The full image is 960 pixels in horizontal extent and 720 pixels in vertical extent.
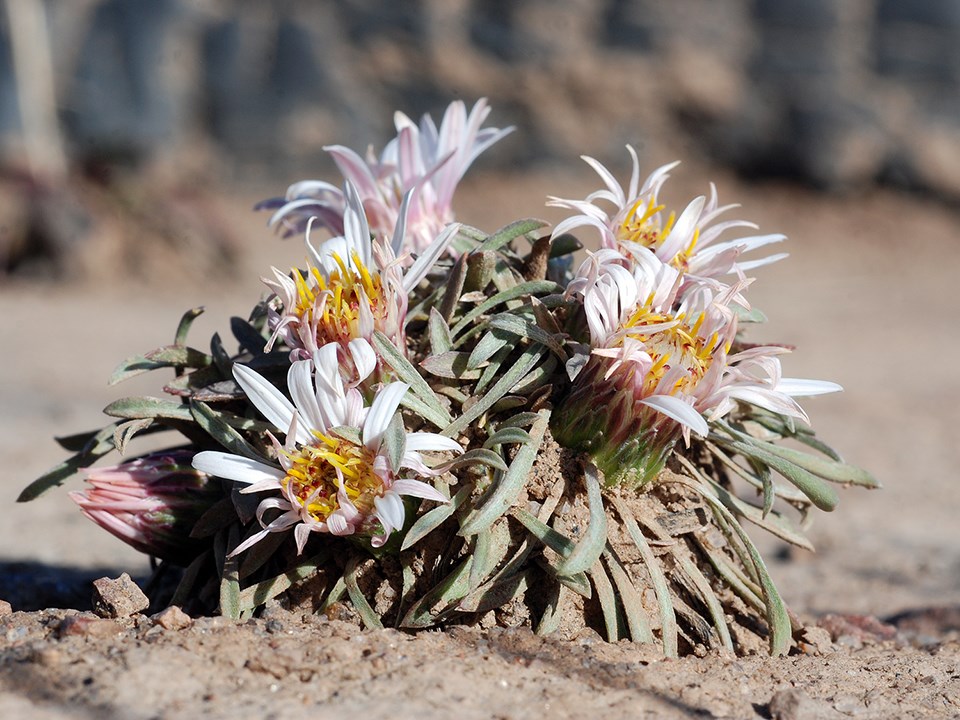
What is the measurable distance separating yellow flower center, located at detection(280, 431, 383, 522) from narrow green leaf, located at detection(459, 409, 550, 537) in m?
0.16

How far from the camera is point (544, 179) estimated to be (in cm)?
1348

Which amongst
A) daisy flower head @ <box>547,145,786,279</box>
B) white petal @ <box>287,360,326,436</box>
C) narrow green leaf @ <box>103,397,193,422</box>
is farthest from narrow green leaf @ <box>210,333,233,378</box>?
daisy flower head @ <box>547,145,786,279</box>

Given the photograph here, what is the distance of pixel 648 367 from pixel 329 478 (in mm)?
568

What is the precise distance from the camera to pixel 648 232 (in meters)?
2.16

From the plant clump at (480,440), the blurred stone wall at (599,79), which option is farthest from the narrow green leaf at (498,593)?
the blurred stone wall at (599,79)

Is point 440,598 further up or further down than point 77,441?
further down

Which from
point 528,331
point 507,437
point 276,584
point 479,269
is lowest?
point 276,584

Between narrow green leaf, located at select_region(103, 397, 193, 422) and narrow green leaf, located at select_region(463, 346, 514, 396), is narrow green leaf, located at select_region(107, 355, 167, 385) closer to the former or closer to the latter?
narrow green leaf, located at select_region(103, 397, 193, 422)

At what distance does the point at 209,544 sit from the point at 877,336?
24.2 feet

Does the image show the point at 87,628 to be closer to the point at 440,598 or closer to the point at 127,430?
the point at 127,430

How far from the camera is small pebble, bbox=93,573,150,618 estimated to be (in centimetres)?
201

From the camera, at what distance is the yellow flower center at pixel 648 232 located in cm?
214

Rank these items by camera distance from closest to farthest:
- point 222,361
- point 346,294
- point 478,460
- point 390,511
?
point 390,511 < point 478,460 < point 346,294 < point 222,361

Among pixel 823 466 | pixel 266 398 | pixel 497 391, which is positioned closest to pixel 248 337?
pixel 266 398
